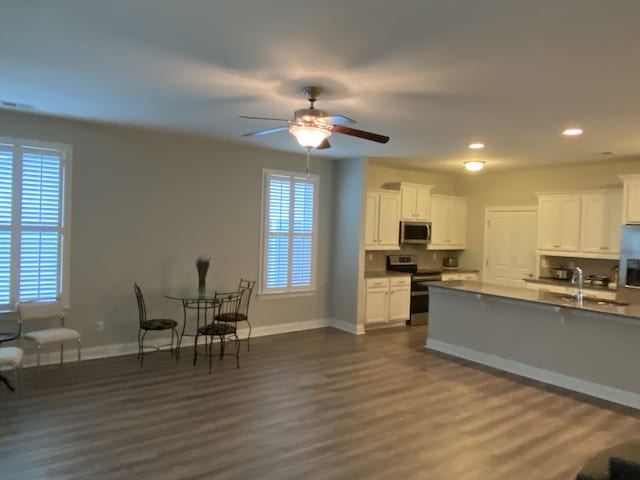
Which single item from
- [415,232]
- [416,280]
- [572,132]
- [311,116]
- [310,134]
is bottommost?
[416,280]

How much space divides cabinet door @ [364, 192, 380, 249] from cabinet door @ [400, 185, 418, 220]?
1.81ft

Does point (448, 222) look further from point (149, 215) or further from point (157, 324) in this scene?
point (157, 324)

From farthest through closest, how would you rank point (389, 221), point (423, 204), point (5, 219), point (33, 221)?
1. point (423, 204)
2. point (389, 221)
3. point (33, 221)
4. point (5, 219)

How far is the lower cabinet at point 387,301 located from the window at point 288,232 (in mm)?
953

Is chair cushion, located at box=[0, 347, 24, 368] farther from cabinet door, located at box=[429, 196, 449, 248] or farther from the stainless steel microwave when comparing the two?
cabinet door, located at box=[429, 196, 449, 248]

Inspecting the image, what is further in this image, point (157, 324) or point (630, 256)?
point (630, 256)

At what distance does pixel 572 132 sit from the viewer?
16.4 ft

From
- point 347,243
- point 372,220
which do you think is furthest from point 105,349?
point 372,220

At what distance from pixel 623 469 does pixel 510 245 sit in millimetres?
6788

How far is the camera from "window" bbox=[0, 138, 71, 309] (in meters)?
4.97

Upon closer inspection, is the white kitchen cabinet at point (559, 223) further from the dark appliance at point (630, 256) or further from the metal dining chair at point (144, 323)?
the metal dining chair at point (144, 323)

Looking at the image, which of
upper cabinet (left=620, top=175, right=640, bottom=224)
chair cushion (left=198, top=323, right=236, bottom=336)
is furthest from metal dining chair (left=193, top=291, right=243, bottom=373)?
upper cabinet (left=620, top=175, right=640, bottom=224)

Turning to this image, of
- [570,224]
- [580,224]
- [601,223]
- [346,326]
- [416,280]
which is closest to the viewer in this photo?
[601,223]

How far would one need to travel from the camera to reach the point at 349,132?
3627 millimetres
